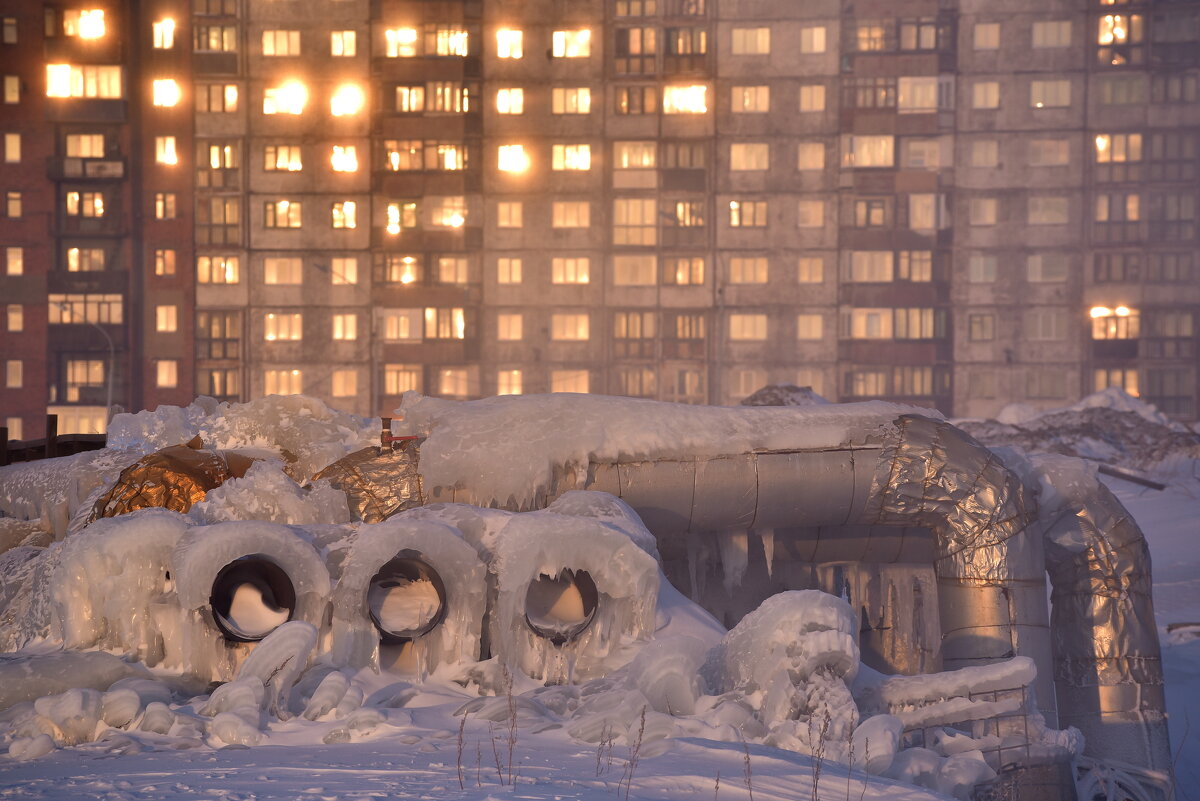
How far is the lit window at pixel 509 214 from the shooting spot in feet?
194

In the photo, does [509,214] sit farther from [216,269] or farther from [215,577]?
[215,577]

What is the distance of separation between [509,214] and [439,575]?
49.3 metres

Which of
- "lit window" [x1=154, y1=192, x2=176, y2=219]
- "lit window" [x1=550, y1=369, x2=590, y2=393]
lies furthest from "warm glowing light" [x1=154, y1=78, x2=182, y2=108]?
"lit window" [x1=550, y1=369, x2=590, y2=393]

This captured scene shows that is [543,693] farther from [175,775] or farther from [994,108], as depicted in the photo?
[994,108]

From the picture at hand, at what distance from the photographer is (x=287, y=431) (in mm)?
16984

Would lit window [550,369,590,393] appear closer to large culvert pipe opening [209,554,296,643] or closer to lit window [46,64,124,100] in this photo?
lit window [46,64,124,100]

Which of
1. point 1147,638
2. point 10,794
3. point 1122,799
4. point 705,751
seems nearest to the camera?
point 10,794

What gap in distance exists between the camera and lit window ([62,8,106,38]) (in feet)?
200

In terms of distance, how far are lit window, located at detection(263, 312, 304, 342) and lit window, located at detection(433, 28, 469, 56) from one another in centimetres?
1326

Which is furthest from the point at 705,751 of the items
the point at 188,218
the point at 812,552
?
the point at 188,218

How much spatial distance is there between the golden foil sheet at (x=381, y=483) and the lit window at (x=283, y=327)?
4641 cm

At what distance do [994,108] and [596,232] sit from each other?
60.3 ft

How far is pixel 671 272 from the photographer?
59.3 meters

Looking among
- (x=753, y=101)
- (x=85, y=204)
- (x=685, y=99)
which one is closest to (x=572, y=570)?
(x=685, y=99)
